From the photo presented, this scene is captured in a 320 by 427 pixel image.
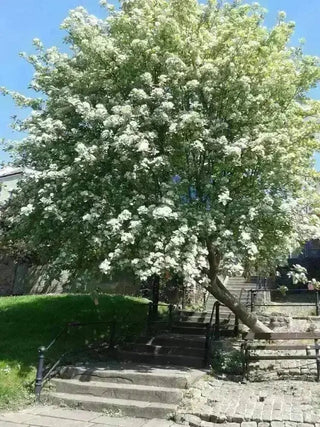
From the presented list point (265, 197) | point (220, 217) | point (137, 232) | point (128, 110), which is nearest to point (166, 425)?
point (137, 232)

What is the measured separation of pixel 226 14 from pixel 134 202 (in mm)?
5655

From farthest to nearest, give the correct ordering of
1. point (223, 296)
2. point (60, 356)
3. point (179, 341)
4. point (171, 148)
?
point (179, 341) → point (223, 296) → point (60, 356) → point (171, 148)

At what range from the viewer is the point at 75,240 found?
920 centimetres

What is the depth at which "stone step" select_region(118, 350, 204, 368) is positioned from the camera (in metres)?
9.73

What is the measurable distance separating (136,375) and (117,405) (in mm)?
918

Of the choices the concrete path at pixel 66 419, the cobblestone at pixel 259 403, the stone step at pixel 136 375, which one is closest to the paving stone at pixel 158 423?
the concrete path at pixel 66 419

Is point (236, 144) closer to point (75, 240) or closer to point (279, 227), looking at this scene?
point (279, 227)

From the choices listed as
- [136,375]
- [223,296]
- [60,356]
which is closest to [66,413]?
[136,375]

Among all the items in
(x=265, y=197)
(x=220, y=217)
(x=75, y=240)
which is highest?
(x=265, y=197)

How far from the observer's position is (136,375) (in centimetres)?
861

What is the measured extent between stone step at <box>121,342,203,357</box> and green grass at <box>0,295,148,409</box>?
1162 millimetres

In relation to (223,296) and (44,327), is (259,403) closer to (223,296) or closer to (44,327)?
(223,296)

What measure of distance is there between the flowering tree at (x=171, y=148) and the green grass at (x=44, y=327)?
2.15 m

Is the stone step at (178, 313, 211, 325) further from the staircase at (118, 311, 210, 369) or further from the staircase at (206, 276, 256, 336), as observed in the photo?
the staircase at (118, 311, 210, 369)
